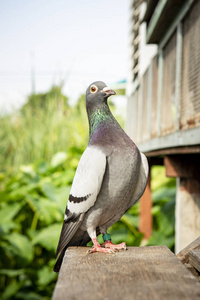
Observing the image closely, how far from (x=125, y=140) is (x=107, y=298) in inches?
36.4

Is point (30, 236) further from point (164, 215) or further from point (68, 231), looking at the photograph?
point (68, 231)

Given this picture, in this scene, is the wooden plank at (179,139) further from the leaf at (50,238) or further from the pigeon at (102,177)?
the leaf at (50,238)

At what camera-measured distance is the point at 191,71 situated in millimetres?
2996

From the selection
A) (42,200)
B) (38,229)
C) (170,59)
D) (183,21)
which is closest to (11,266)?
(38,229)

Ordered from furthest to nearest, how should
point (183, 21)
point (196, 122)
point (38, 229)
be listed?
point (38, 229) < point (183, 21) < point (196, 122)

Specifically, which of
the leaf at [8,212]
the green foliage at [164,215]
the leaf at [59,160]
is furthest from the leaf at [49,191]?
the leaf at [59,160]

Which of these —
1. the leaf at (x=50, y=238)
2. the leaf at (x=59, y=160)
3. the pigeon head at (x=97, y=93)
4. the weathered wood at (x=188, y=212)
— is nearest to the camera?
the pigeon head at (x=97, y=93)

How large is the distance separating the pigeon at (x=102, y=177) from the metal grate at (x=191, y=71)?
1.11 metres

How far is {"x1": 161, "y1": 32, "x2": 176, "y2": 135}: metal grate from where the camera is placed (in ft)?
12.1

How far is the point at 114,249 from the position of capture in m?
1.69

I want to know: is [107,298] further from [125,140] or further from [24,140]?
[24,140]

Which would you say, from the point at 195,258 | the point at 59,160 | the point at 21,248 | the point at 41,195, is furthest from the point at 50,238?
the point at 195,258

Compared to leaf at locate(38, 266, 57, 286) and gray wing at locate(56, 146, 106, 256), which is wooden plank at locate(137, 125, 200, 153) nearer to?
gray wing at locate(56, 146, 106, 256)

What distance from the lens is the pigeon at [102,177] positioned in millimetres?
1720
